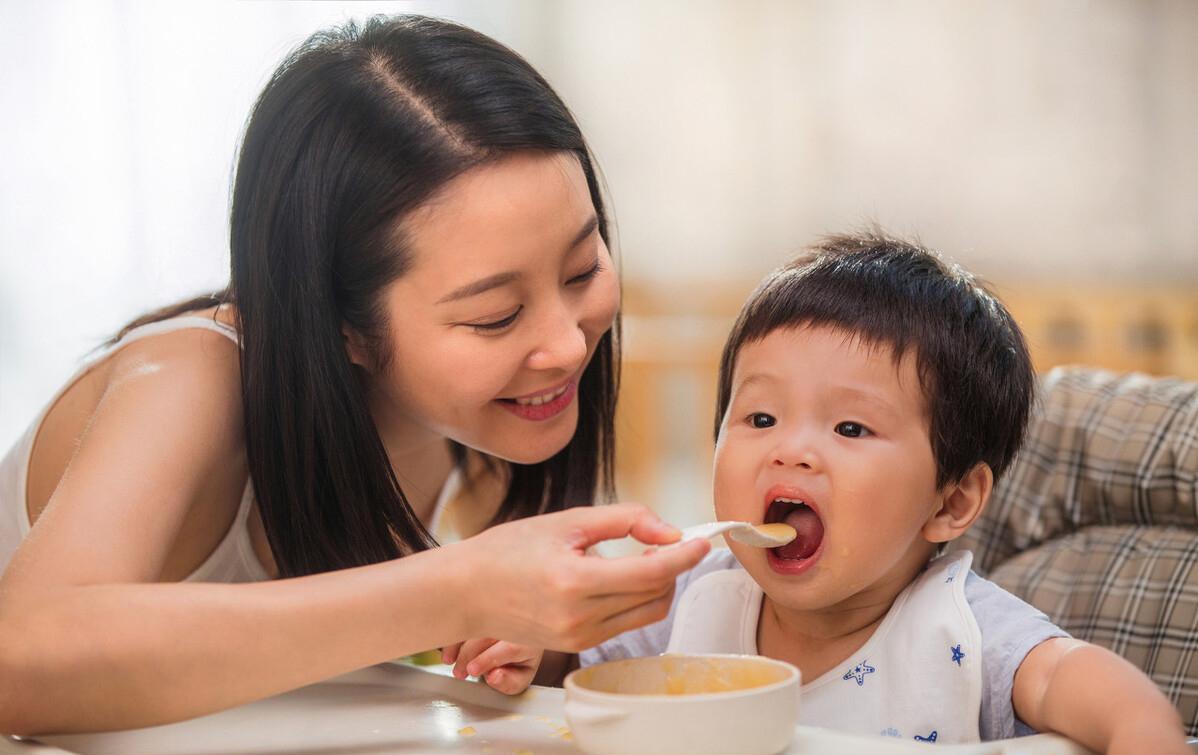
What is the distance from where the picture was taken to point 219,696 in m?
0.96

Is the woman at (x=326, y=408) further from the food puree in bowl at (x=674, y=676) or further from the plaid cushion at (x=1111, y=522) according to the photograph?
the plaid cushion at (x=1111, y=522)

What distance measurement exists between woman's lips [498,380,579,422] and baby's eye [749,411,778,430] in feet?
0.77

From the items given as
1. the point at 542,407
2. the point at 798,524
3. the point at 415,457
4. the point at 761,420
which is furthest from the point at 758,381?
the point at 415,457

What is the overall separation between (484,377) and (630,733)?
0.49 m

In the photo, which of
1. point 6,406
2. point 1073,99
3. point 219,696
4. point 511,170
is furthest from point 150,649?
point 1073,99

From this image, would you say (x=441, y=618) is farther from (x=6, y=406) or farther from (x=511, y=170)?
(x=6, y=406)

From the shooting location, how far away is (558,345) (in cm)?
120

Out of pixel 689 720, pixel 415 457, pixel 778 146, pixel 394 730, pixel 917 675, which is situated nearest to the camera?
Result: pixel 689 720

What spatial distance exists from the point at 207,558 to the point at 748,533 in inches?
26.8

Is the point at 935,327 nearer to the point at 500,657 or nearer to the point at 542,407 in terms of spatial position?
the point at 542,407

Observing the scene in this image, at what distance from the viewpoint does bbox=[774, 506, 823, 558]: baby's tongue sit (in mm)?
1144

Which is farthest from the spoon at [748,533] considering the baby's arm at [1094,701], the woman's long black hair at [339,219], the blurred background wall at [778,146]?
the blurred background wall at [778,146]

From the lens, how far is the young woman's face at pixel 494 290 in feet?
3.87

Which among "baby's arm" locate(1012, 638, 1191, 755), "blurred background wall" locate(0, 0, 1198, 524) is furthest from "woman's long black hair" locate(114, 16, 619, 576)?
"blurred background wall" locate(0, 0, 1198, 524)
